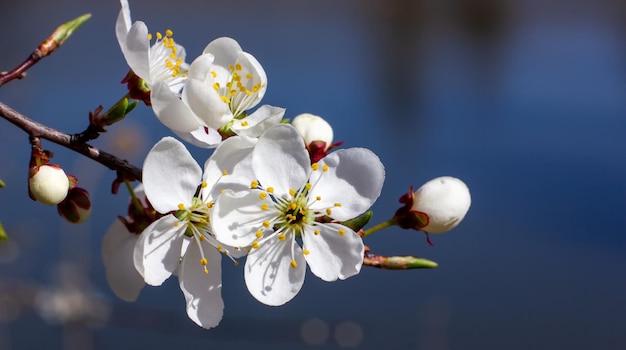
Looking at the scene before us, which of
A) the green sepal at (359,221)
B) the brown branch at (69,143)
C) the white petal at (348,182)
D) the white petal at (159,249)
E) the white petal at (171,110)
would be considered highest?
the white petal at (171,110)

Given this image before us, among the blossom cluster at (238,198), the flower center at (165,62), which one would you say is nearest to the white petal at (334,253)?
the blossom cluster at (238,198)

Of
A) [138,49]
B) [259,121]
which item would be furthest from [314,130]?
[138,49]

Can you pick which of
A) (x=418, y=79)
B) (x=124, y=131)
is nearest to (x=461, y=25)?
Result: (x=418, y=79)

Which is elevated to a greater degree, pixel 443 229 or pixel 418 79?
pixel 418 79

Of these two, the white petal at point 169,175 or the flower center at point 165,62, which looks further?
the flower center at point 165,62

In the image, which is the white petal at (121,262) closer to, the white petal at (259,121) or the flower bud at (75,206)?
the flower bud at (75,206)

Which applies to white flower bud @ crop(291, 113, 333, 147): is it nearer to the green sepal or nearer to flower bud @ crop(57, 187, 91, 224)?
the green sepal

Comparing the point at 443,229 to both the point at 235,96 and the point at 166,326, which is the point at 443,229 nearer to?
the point at 235,96

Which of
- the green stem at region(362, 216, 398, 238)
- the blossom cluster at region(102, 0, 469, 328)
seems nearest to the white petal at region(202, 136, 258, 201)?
the blossom cluster at region(102, 0, 469, 328)

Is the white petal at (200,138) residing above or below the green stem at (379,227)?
above
